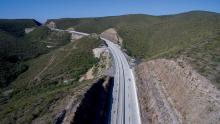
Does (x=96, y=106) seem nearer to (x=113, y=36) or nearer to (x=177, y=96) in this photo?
(x=177, y=96)

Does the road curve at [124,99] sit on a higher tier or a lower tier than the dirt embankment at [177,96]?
lower

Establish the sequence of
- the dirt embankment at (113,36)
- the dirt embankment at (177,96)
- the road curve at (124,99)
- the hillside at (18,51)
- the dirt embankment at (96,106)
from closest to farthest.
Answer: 1. the dirt embankment at (177,96)
2. the dirt embankment at (96,106)
3. the road curve at (124,99)
4. the hillside at (18,51)
5. the dirt embankment at (113,36)

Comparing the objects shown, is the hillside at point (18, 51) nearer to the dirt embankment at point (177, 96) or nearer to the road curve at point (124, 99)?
the road curve at point (124, 99)

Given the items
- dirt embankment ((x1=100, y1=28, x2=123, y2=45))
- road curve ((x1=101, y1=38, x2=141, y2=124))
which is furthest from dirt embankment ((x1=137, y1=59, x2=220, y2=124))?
dirt embankment ((x1=100, y1=28, x2=123, y2=45))

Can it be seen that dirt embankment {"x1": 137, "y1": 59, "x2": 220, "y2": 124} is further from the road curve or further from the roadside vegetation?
the roadside vegetation

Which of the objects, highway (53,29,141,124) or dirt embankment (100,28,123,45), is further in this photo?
dirt embankment (100,28,123,45)

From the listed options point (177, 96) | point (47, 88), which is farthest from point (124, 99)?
point (47, 88)

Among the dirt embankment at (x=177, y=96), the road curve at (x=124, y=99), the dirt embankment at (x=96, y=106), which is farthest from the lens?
the road curve at (x=124, y=99)

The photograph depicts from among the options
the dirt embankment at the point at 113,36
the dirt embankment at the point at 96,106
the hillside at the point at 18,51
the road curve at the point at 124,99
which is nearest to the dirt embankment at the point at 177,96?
the road curve at the point at 124,99

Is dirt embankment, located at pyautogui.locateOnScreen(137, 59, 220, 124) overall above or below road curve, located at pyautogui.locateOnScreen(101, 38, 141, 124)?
above
